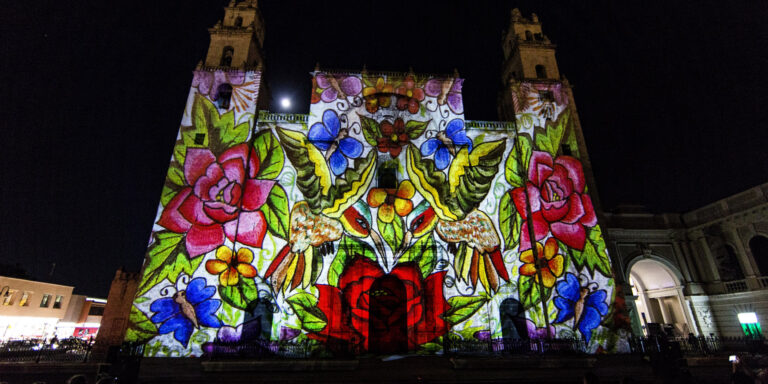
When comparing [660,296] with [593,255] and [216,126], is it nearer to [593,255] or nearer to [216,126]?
[593,255]

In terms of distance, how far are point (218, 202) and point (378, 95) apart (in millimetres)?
9844

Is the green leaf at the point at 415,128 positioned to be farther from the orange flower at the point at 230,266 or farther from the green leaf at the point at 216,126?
the orange flower at the point at 230,266

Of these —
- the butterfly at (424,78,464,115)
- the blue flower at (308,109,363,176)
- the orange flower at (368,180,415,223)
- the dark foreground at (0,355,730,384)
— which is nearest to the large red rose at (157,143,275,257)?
the blue flower at (308,109,363,176)

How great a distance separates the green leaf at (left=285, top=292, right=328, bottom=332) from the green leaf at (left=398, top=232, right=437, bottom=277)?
4.30 m

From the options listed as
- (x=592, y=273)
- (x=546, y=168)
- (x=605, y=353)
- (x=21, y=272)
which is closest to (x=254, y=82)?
(x=546, y=168)

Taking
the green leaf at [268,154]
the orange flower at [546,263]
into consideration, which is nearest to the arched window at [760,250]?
the orange flower at [546,263]

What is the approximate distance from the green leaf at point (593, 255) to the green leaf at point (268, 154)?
14548 millimetres

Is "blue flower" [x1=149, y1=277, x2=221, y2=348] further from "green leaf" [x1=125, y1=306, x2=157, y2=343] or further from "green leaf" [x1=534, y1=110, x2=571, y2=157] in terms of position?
"green leaf" [x1=534, y1=110, x2=571, y2=157]

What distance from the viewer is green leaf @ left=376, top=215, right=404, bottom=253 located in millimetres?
15680

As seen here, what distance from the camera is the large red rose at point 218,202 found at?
15133 millimetres

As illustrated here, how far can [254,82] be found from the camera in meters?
18.1

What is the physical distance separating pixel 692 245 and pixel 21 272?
65.3m

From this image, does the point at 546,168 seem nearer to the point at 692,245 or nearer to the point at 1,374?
the point at 692,245

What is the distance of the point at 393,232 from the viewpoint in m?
15.9
